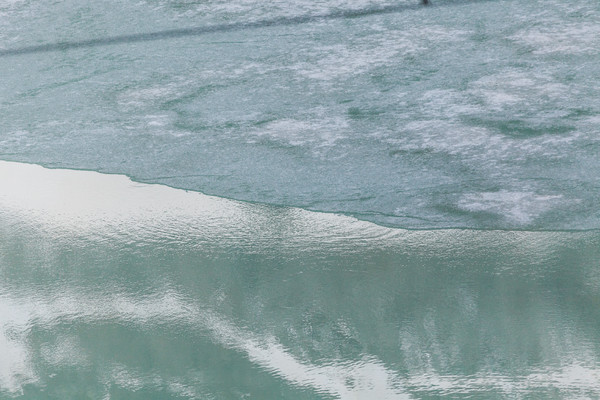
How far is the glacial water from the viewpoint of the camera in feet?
8.15

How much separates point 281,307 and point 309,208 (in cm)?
60

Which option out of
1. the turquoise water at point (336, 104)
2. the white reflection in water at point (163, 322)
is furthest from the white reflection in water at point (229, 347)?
the turquoise water at point (336, 104)

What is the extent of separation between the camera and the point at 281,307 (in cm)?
275

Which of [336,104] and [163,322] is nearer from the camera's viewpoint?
[163,322]

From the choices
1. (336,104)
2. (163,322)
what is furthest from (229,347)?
(336,104)

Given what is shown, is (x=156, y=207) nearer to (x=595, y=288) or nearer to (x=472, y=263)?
(x=472, y=263)

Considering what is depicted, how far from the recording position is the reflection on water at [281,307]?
7.87 feet

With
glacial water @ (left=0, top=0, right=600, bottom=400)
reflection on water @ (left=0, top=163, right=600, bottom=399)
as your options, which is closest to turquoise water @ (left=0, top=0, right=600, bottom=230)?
glacial water @ (left=0, top=0, right=600, bottom=400)

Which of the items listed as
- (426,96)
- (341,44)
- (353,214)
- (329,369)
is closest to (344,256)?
(353,214)

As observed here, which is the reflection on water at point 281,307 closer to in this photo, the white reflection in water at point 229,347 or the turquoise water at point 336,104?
the white reflection in water at point 229,347

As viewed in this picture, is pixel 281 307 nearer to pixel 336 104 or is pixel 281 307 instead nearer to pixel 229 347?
pixel 229 347

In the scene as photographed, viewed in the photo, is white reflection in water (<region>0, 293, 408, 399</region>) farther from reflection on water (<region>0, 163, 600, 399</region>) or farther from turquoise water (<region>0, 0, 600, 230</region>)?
turquoise water (<region>0, 0, 600, 230</region>)

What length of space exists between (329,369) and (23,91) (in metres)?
2.74

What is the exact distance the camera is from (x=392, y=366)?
7.97 ft
